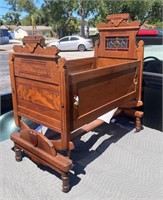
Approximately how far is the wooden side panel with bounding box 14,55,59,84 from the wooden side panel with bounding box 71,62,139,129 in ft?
0.41

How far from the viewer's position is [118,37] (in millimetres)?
2314

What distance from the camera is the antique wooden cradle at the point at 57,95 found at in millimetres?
1468

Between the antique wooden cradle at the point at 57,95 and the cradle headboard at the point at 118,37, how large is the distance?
47 mm

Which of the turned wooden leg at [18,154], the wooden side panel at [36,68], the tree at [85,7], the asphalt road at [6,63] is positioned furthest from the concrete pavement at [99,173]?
the tree at [85,7]

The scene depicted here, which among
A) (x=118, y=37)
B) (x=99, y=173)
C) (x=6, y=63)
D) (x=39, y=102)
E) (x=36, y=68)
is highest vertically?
(x=118, y=37)

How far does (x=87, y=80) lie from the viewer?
1587 millimetres

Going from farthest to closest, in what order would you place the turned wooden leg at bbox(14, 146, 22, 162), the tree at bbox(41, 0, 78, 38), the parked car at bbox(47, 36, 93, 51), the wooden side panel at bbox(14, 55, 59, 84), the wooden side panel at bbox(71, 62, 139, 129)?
1. the tree at bbox(41, 0, 78, 38)
2. the parked car at bbox(47, 36, 93, 51)
3. the turned wooden leg at bbox(14, 146, 22, 162)
4. the wooden side panel at bbox(71, 62, 139, 129)
5. the wooden side panel at bbox(14, 55, 59, 84)

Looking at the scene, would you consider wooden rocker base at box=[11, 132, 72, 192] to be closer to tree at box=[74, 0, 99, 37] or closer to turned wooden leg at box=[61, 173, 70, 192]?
turned wooden leg at box=[61, 173, 70, 192]

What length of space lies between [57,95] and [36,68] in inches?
9.6

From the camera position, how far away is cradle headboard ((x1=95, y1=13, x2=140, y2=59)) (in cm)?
221

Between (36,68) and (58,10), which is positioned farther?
(58,10)

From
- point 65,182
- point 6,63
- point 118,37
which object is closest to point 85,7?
point 6,63

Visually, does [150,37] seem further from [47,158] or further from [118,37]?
[47,158]

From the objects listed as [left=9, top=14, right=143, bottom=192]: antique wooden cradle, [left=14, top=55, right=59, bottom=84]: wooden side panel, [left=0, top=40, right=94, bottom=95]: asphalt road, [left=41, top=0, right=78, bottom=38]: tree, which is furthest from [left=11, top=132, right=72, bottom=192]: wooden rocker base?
[left=41, top=0, right=78, bottom=38]: tree
